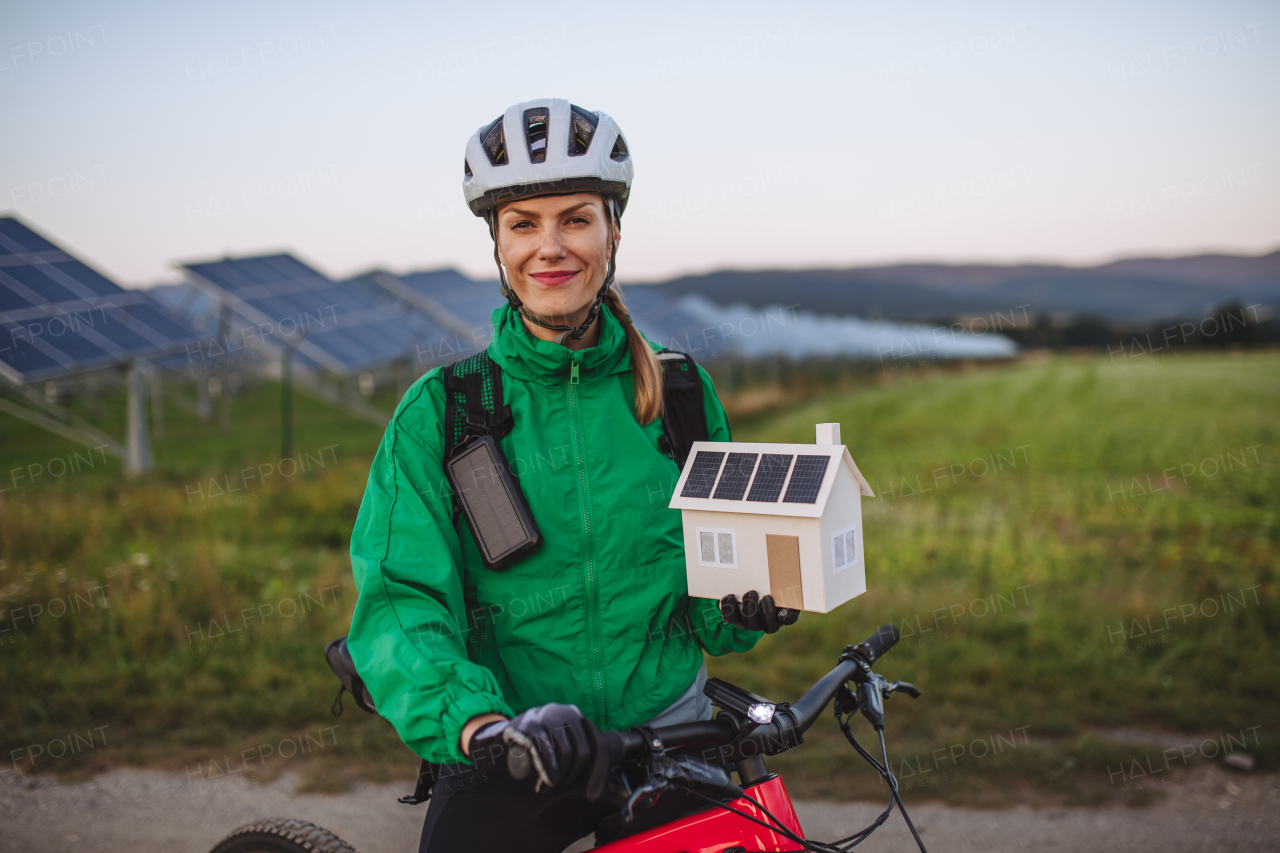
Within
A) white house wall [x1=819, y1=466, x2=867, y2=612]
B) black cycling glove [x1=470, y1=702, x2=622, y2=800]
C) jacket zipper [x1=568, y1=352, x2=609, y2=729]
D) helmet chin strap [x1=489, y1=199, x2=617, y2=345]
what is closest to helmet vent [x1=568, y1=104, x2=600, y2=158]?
helmet chin strap [x1=489, y1=199, x2=617, y2=345]

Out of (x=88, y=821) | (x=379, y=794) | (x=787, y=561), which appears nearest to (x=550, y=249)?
(x=787, y=561)

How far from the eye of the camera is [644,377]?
2.18m

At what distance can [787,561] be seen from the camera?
1970mm

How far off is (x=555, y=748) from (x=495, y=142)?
1591mm

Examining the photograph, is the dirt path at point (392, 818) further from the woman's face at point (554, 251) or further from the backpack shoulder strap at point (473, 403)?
the woman's face at point (554, 251)

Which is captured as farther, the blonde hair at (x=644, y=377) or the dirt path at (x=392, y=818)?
the dirt path at (x=392, y=818)

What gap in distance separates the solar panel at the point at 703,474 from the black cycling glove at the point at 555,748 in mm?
692

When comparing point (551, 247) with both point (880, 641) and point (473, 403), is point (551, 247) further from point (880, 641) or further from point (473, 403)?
point (880, 641)

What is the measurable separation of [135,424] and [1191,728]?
12288 millimetres

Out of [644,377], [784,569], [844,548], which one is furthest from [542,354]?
[844,548]

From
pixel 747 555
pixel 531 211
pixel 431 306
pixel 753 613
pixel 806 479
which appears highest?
pixel 431 306

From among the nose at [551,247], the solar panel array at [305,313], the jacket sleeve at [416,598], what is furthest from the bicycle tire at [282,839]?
the solar panel array at [305,313]

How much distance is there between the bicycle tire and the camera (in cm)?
238

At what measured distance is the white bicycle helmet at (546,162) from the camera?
2.09 meters
